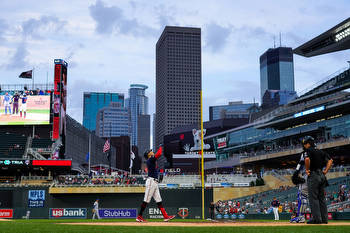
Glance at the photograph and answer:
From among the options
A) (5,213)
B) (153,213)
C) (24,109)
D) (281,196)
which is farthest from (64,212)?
(281,196)

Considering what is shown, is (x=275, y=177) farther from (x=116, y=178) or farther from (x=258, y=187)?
(x=116, y=178)

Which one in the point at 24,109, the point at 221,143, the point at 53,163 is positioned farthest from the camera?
the point at 221,143

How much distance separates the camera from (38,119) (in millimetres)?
55750

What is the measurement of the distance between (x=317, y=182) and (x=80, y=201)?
36566mm

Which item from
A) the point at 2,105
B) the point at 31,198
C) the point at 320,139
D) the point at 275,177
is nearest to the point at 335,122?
the point at 320,139

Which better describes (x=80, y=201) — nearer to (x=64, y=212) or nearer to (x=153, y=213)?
(x=64, y=212)

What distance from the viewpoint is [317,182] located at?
10852mm

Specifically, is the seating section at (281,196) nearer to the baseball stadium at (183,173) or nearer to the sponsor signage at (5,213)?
the baseball stadium at (183,173)

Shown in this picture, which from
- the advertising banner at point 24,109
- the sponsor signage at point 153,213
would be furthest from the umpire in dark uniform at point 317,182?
the advertising banner at point 24,109

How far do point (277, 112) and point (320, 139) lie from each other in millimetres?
11149

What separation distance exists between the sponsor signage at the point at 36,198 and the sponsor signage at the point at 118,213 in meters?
7.07

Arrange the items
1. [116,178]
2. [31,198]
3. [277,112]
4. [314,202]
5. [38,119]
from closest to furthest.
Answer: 1. [314,202]
2. [31,198]
3. [116,178]
4. [38,119]
5. [277,112]

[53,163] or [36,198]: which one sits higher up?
[53,163]

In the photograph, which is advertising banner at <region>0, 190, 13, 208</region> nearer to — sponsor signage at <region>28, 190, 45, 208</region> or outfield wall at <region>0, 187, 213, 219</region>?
outfield wall at <region>0, 187, 213, 219</region>
